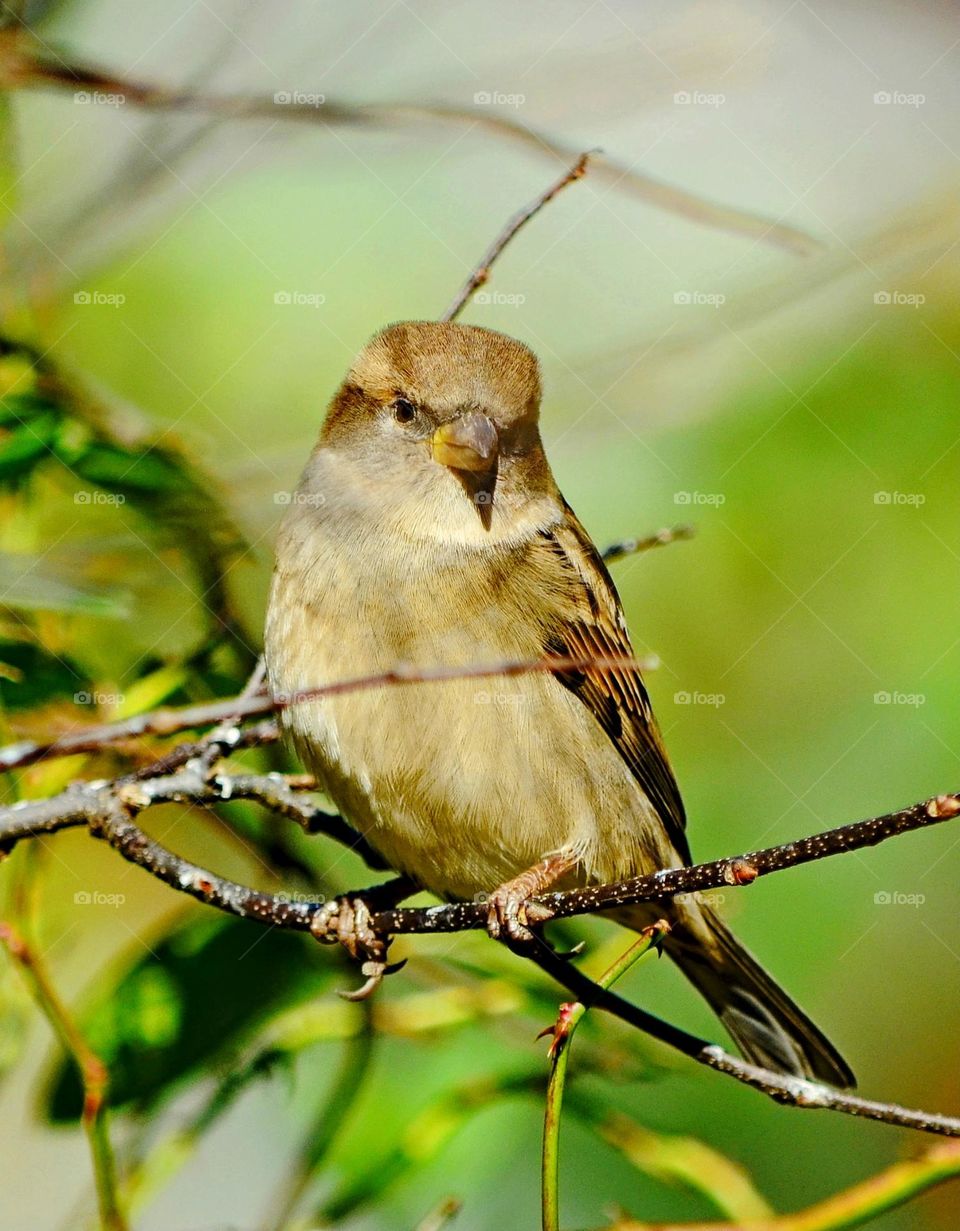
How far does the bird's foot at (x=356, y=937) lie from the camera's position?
262 cm

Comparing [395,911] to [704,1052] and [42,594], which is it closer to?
[704,1052]

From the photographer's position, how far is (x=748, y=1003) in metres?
3.39

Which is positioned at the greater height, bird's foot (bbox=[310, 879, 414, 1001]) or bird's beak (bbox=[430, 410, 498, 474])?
bird's beak (bbox=[430, 410, 498, 474])

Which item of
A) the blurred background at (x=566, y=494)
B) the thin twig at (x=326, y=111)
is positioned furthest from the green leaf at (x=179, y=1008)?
the thin twig at (x=326, y=111)

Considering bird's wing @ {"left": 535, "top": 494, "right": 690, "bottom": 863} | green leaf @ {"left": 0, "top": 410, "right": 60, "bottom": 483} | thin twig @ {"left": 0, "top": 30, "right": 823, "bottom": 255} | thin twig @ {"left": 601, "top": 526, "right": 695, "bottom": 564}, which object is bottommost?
bird's wing @ {"left": 535, "top": 494, "right": 690, "bottom": 863}

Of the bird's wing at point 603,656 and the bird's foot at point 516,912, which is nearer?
the bird's foot at point 516,912

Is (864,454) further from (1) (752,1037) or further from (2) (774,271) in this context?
(1) (752,1037)

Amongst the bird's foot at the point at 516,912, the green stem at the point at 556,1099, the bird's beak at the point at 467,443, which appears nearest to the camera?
the green stem at the point at 556,1099

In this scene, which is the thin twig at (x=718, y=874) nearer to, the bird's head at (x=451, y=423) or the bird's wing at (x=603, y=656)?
the bird's wing at (x=603, y=656)

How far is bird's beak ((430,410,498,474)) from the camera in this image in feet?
9.98

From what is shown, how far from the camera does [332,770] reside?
296cm

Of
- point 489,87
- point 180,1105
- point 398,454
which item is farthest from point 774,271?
point 180,1105

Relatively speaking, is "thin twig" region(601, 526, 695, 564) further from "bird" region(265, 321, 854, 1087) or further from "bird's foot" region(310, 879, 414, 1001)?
"bird's foot" region(310, 879, 414, 1001)

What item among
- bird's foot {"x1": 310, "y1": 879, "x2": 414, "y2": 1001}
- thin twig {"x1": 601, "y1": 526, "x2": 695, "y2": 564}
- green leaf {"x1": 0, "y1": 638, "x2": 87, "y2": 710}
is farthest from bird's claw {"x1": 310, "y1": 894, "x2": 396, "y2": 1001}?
thin twig {"x1": 601, "y1": 526, "x2": 695, "y2": 564}
